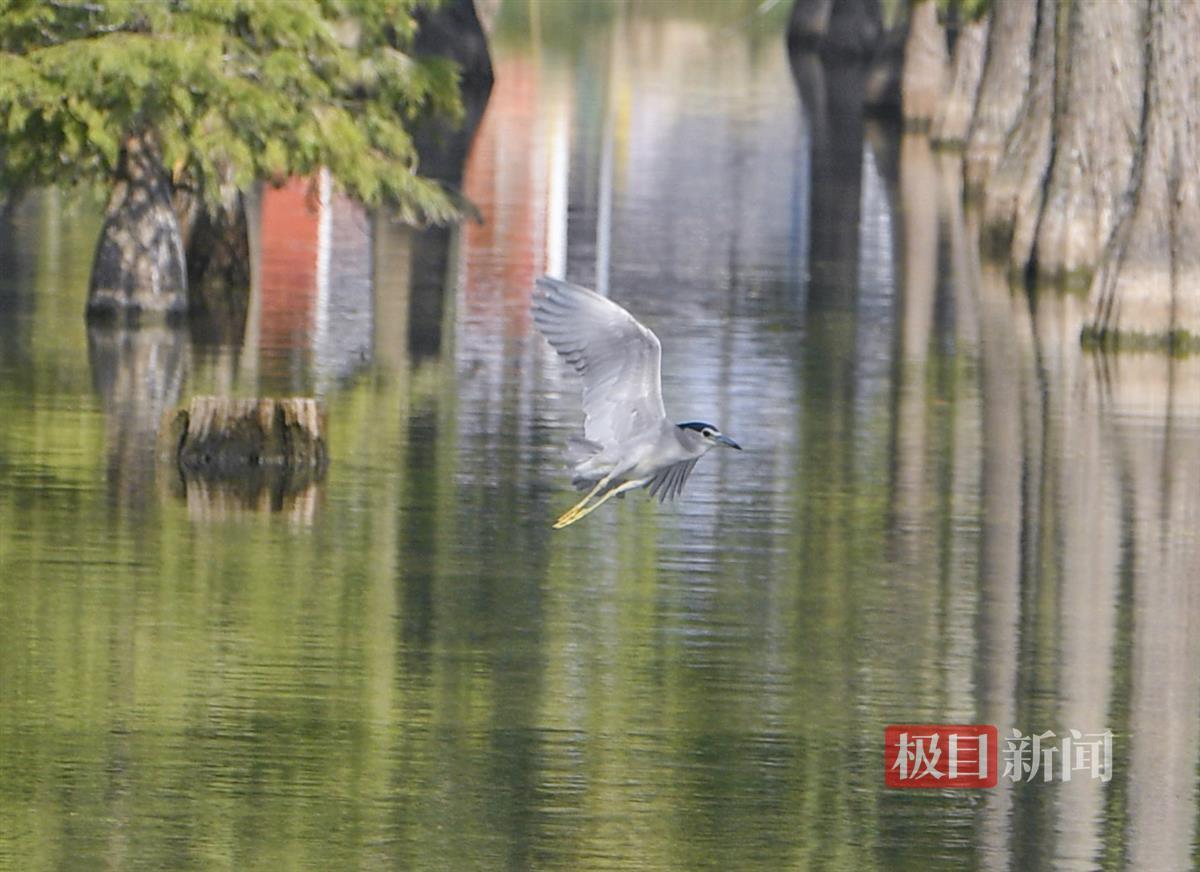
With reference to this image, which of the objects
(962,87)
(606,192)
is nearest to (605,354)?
(606,192)

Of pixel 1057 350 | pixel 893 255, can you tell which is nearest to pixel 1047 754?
pixel 1057 350

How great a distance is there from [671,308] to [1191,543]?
1120 cm

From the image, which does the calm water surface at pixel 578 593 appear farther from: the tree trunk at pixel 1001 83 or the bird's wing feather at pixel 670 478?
the tree trunk at pixel 1001 83

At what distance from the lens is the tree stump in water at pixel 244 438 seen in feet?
55.8

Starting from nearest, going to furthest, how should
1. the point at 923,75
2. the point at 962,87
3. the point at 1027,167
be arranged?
the point at 1027,167, the point at 962,87, the point at 923,75

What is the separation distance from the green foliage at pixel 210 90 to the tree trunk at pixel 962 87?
911 inches

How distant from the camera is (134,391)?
19.9 m

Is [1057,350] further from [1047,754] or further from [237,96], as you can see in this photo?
[1047,754]

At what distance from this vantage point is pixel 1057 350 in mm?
24969

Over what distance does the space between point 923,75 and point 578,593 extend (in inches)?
1643

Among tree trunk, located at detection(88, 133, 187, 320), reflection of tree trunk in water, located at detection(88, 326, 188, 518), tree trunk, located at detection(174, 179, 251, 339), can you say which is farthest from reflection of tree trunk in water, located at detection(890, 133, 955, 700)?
tree trunk, located at detection(88, 133, 187, 320)

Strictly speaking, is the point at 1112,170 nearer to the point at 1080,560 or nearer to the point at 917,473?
the point at 917,473

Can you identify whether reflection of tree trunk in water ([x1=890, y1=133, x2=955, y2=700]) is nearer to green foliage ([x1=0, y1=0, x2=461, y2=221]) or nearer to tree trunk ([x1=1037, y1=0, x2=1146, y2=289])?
tree trunk ([x1=1037, y1=0, x2=1146, y2=289])

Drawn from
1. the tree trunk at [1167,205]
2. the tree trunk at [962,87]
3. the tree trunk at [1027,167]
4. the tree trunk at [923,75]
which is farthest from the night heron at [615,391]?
the tree trunk at [923,75]
